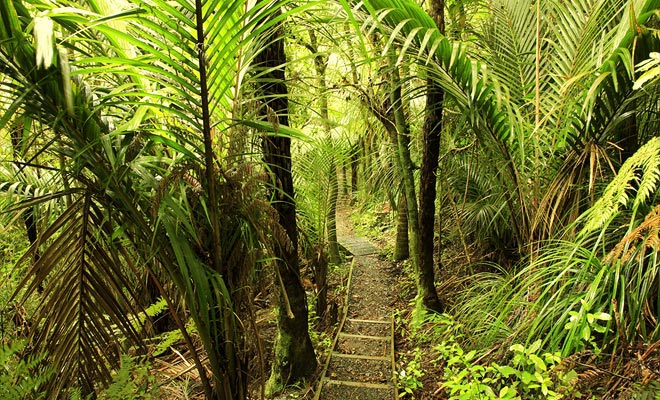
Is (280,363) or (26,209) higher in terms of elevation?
(26,209)

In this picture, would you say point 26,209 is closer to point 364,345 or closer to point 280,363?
point 280,363

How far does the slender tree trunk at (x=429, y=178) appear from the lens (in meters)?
3.07

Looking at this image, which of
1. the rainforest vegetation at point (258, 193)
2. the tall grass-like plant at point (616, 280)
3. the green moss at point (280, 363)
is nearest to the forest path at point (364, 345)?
the rainforest vegetation at point (258, 193)

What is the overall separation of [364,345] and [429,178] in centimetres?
176

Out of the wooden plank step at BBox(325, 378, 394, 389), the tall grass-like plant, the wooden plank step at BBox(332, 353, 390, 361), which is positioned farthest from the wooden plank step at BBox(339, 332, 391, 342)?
the tall grass-like plant

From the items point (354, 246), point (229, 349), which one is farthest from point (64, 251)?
point (354, 246)

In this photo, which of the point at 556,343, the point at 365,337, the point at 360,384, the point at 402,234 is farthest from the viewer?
the point at 402,234

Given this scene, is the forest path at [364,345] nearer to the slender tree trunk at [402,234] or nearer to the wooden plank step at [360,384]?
the wooden plank step at [360,384]

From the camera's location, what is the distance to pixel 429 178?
337 cm

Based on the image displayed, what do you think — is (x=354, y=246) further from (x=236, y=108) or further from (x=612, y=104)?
(x=236, y=108)

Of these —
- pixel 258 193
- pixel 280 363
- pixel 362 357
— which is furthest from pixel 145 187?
pixel 362 357

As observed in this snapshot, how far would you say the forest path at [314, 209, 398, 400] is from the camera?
288 cm

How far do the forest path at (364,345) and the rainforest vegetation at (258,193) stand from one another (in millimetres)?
186

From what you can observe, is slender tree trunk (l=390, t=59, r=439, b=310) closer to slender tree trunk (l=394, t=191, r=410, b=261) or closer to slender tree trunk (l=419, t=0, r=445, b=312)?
slender tree trunk (l=419, t=0, r=445, b=312)
